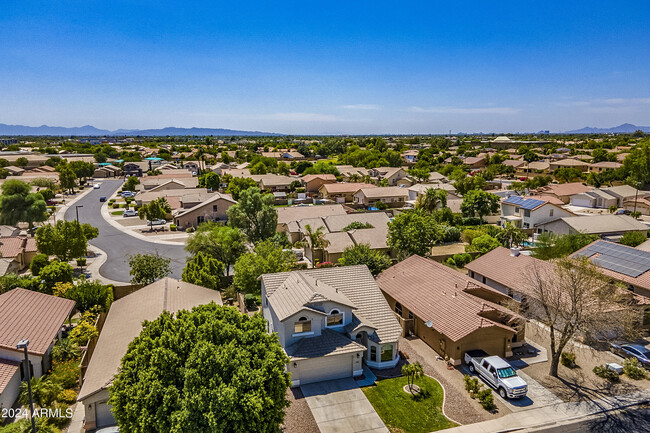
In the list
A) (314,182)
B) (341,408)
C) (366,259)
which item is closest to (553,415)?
(341,408)

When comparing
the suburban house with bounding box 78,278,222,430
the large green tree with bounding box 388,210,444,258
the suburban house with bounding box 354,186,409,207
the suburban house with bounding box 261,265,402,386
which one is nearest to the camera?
the suburban house with bounding box 78,278,222,430

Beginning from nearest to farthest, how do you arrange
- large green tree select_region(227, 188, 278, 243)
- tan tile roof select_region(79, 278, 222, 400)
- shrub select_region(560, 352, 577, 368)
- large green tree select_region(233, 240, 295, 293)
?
tan tile roof select_region(79, 278, 222, 400) → shrub select_region(560, 352, 577, 368) → large green tree select_region(233, 240, 295, 293) → large green tree select_region(227, 188, 278, 243)

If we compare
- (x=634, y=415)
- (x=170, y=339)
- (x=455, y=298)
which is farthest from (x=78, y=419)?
(x=634, y=415)

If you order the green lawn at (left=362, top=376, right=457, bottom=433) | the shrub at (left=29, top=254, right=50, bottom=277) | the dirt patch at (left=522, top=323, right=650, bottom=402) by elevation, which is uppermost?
the shrub at (left=29, top=254, right=50, bottom=277)

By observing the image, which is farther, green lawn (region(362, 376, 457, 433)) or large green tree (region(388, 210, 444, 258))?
large green tree (region(388, 210, 444, 258))

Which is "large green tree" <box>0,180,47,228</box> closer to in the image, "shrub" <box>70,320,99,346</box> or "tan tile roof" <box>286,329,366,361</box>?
"shrub" <box>70,320,99,346</box>

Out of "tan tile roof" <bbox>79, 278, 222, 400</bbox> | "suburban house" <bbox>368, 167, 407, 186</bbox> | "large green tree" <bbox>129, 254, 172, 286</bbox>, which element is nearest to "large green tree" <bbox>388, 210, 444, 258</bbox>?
"tan tile roof" <bbox>79, 278, 222, 400</bbox>

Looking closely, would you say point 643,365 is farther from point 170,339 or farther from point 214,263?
point 214,263
